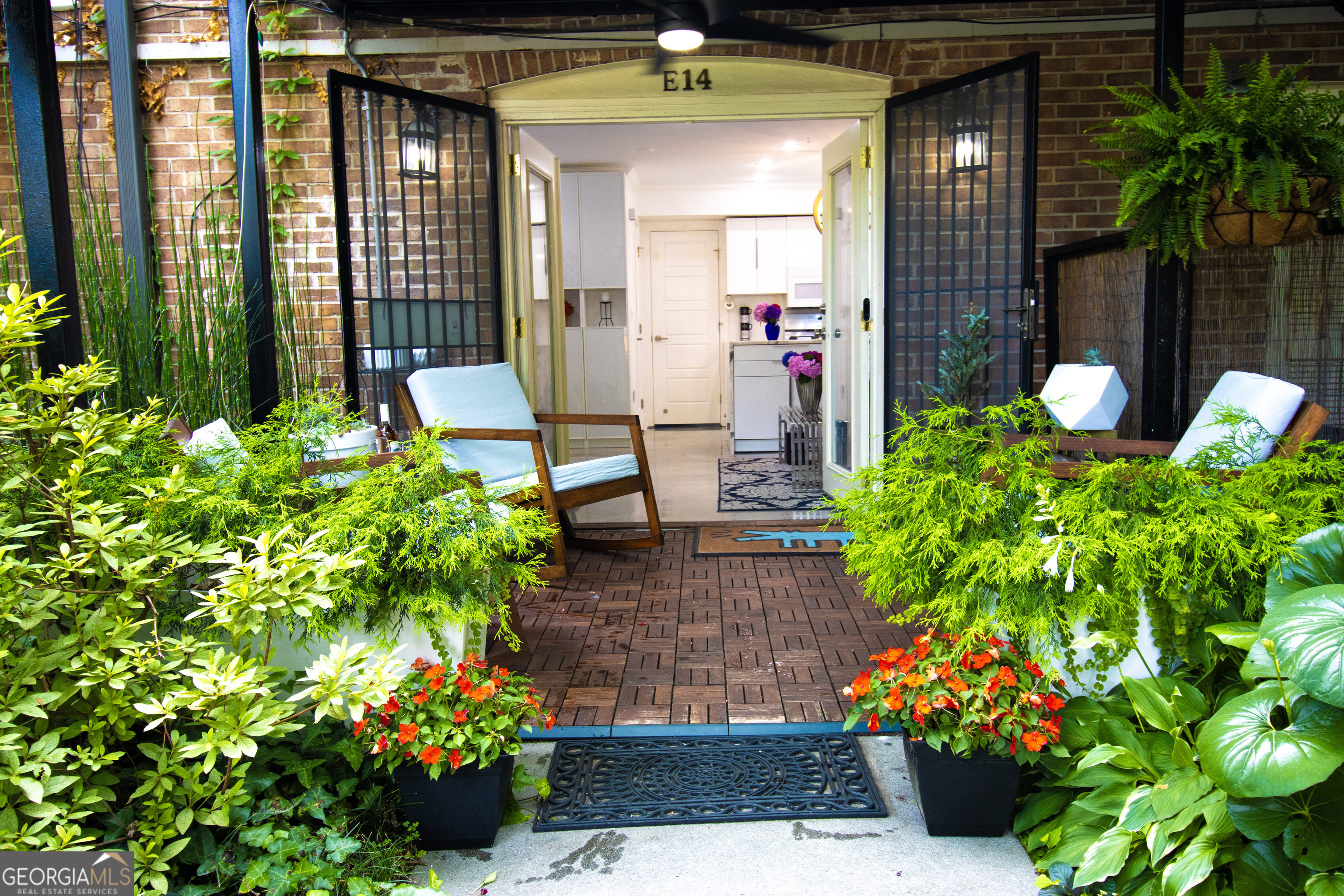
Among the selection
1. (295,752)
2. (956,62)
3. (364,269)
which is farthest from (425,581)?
(956,62)

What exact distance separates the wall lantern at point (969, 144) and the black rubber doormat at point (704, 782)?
3.03 metres

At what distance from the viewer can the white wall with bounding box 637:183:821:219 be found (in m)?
9.91

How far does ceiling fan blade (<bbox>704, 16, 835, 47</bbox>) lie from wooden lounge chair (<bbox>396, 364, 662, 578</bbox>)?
1604 millimetres

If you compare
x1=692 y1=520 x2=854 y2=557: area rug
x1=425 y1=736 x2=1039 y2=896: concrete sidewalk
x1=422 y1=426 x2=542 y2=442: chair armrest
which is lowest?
x1=425 y1=736 x2=1039 y2=896: concrete sidewalk

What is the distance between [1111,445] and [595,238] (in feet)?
20.5

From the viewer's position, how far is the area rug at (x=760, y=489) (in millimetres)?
5477

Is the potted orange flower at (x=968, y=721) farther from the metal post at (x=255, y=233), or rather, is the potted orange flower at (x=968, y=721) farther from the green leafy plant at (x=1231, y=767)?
the metal post at (x=255, y=233)

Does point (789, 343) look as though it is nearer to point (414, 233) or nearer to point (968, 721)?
point (414, 233)

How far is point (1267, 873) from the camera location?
1446mm

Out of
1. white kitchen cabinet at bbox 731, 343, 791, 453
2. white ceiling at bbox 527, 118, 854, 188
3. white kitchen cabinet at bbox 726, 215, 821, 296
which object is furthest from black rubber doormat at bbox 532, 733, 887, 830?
white kitchen cabinet at bbox 726, 215, 821, 296

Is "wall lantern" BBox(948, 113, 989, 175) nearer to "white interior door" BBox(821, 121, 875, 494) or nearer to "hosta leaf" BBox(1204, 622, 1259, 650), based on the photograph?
"white interior door" BBox(821, 121, 875, 494)

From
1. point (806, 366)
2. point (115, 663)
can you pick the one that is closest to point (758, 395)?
point (806, 366)

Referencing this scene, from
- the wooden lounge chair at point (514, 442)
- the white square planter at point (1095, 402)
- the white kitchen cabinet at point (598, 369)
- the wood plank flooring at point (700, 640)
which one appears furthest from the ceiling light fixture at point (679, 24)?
the white kitchen cabinet at point (598, 369)

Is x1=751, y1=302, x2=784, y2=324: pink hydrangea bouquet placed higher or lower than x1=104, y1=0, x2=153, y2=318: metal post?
lower
